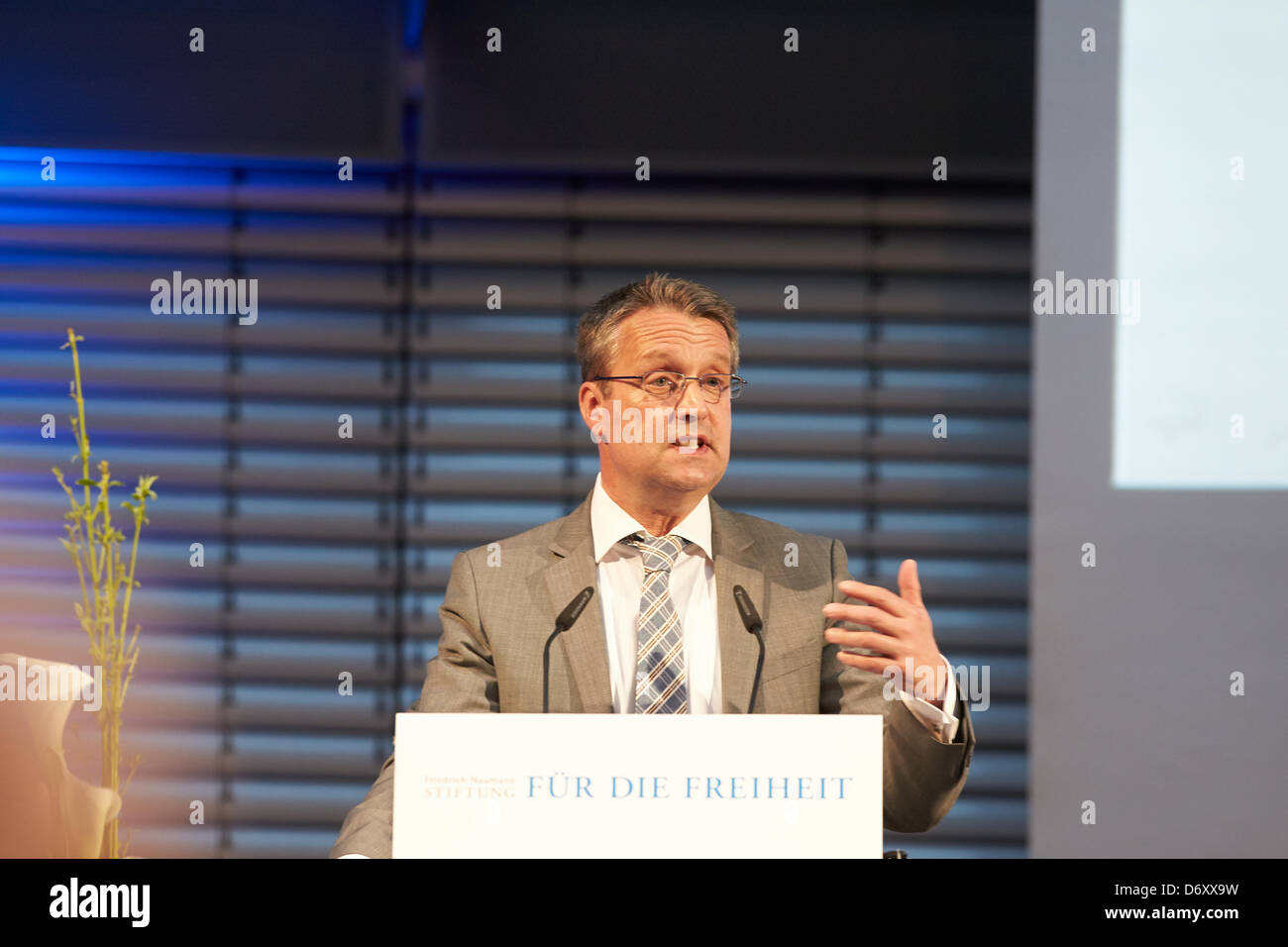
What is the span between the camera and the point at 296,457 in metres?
3.92

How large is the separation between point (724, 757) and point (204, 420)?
2.96 meters

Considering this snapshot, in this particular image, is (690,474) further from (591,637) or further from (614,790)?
(614,790)

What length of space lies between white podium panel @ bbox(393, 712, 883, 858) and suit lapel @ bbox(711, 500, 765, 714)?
542 mm

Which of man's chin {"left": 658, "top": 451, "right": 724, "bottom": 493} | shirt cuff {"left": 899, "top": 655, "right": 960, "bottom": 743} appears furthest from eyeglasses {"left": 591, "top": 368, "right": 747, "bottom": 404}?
shirt cuff {"left": 899, "top": 655, "right": 960, "bottom": 743}

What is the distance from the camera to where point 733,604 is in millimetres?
2104

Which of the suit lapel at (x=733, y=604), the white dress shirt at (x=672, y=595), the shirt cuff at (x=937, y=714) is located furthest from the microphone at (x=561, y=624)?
the shirt cuff at (x=937, y=714)

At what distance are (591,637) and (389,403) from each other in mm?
2050

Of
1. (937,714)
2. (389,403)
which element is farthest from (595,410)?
(389,403)

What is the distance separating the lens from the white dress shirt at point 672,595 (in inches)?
82.2

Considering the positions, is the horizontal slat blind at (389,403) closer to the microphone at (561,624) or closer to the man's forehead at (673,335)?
the man's forehead at (673,335)

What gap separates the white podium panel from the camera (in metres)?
1.46

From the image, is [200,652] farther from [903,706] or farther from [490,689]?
[903,706]
